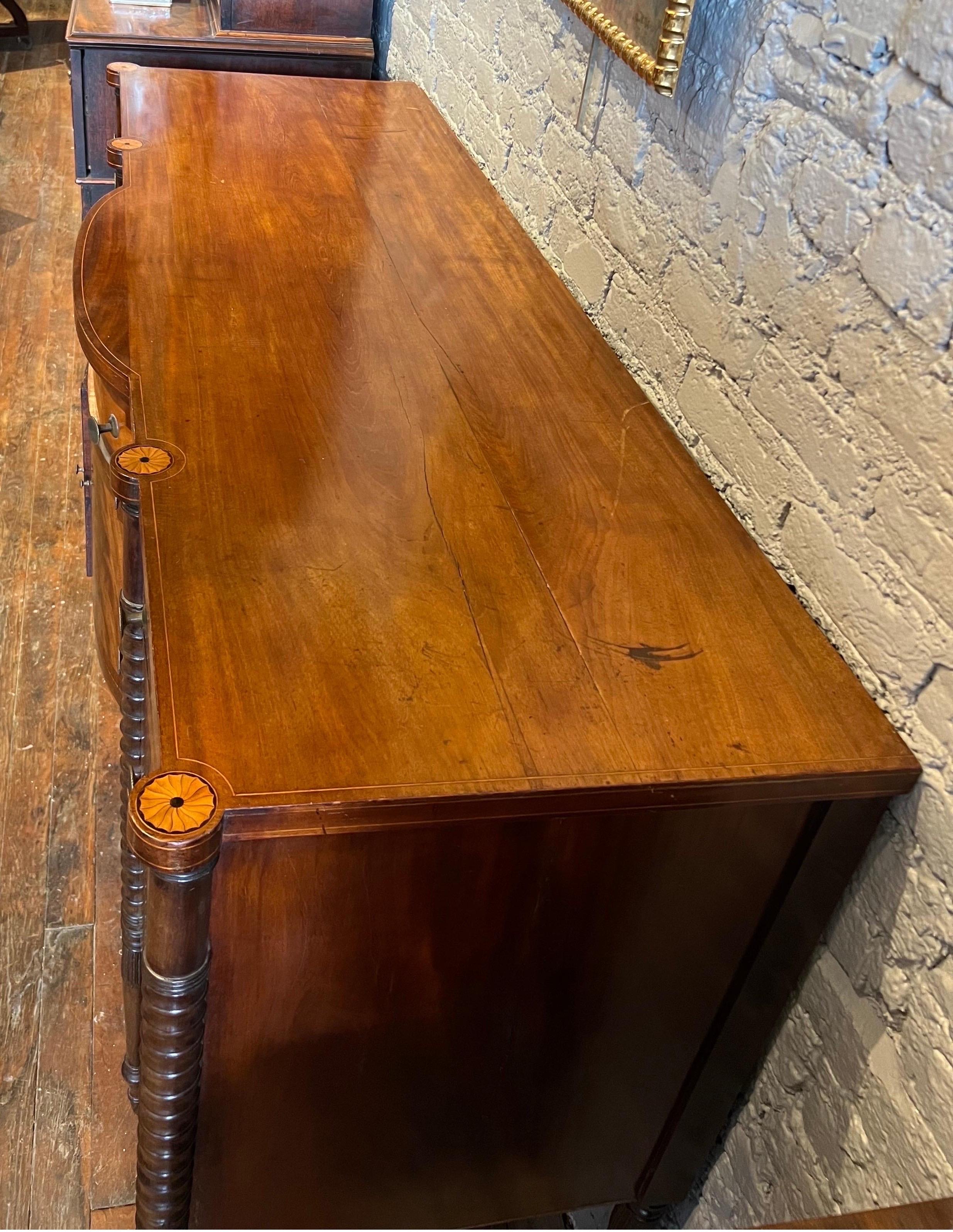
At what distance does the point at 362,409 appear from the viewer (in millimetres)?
1540

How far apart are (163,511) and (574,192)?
114 centimetres

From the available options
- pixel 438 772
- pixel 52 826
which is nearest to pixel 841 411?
pixel 438 772

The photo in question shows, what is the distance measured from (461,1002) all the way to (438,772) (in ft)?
1.11

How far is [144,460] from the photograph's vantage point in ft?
4.39

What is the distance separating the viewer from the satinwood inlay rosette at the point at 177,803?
922mm

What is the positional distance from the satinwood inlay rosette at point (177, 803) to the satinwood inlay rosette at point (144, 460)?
495mm

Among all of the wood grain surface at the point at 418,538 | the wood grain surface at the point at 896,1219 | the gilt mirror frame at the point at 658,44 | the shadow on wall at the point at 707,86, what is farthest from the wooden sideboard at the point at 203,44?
the wood grain surface at the point at 896,1219

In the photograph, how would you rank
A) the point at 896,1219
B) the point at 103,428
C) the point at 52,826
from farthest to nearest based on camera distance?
Result: the point at 52,826 → the point at 103,428 → the point at 896,1219

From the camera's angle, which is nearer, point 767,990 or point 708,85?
point 767,990

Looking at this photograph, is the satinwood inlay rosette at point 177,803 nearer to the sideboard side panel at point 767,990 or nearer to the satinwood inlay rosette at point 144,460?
the satinwood inlay rosette at point 144,460

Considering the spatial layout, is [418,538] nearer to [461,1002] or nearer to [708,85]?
[461,1002]

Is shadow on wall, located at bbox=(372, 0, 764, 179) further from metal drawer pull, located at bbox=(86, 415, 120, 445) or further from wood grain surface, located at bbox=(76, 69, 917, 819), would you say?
metal drawer pull, located at bbox=(86, 415, 120, 445)

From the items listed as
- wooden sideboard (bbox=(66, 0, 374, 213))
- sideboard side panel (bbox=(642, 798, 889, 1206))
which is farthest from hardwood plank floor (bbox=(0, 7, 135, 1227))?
sideboard side panel (bbox=(642, 798, 889, 1206))

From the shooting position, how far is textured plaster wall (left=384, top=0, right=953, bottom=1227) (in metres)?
1.12
